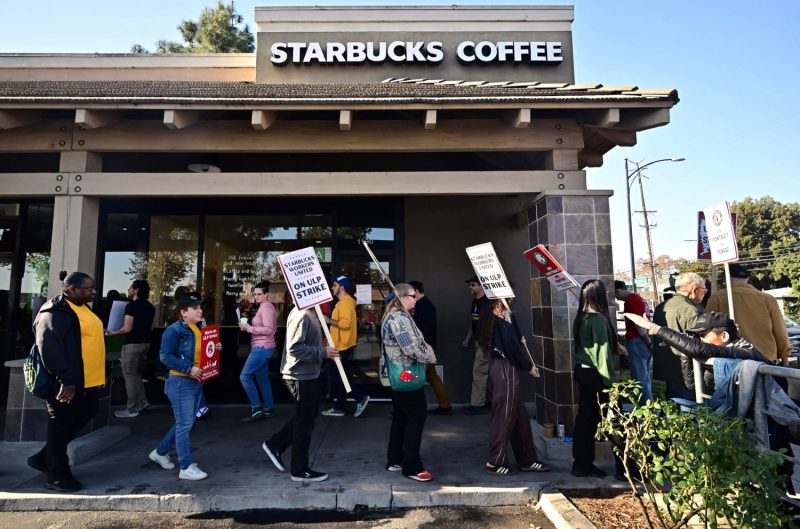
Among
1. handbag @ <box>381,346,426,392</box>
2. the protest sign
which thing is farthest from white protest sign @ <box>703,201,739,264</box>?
handbag @ <box>381,346,426,392</box>

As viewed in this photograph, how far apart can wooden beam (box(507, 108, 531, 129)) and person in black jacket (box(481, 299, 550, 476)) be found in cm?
215

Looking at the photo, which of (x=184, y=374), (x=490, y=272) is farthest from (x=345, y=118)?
(x=184, y=374)

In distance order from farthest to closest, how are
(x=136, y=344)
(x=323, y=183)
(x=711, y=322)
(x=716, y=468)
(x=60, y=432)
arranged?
(x=136, y=344), (x=323, y=183), (x=60, y=432), (x=711, y=322), (x=716, y=468)

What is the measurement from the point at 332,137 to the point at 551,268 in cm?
301

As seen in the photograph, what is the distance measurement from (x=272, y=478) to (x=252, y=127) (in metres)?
3.93

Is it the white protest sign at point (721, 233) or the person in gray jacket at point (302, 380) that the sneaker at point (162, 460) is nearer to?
the person in gray jacket at point (302, 380)

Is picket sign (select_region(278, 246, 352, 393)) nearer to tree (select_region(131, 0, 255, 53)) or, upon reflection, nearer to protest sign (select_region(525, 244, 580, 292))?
protest sign (select_region(525, 244, 580, 292))

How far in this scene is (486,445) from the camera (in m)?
5.16

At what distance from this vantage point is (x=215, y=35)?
20.0 metres

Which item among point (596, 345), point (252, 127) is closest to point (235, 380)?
point (252, 127)

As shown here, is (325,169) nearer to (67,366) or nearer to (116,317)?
(116,317)

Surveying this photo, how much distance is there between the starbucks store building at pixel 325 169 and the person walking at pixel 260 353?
3.22 feet

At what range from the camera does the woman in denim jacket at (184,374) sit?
420cm

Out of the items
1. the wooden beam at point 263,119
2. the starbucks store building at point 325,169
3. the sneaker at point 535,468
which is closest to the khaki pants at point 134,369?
the starbucks store building at point 325,169
